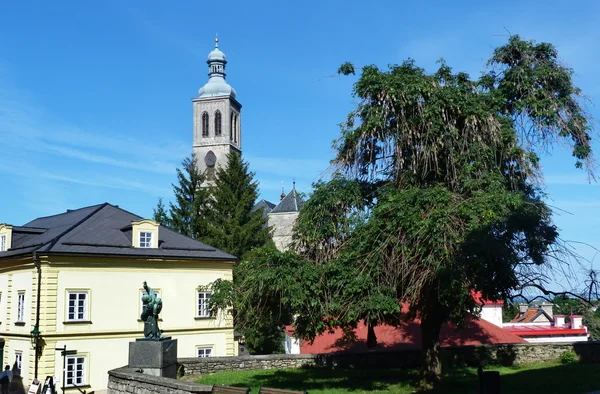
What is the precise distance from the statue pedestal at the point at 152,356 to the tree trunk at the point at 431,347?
6.87 m

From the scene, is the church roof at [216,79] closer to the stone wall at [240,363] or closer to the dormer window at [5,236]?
the dormer window at [5,236]

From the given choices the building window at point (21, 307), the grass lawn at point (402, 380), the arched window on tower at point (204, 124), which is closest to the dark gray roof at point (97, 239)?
the building window at point (21, 307)

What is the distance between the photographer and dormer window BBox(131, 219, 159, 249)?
27.2 meters

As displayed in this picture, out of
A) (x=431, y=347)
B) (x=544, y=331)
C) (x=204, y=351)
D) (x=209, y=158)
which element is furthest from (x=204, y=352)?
(x=209, y=158)

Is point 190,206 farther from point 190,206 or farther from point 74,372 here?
point 74,372

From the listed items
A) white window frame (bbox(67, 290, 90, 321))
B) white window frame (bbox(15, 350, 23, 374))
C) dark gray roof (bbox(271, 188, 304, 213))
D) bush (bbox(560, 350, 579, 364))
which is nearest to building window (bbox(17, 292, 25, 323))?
white window frame (bbox(15, 350, 23, 374))

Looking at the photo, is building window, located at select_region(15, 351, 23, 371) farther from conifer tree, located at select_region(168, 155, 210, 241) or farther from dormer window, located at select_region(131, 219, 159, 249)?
conifer tree, located at select_region(168, 155, 210, 241)

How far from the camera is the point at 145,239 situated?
27.5m

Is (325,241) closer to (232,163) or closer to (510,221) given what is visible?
(510,221)

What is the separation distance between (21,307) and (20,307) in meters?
0.13

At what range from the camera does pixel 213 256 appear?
28.6 meters

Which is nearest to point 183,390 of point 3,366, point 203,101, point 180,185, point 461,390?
point 461,390

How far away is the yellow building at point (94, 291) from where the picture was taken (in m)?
24.7

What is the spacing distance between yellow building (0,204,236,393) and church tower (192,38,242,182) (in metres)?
46.0
